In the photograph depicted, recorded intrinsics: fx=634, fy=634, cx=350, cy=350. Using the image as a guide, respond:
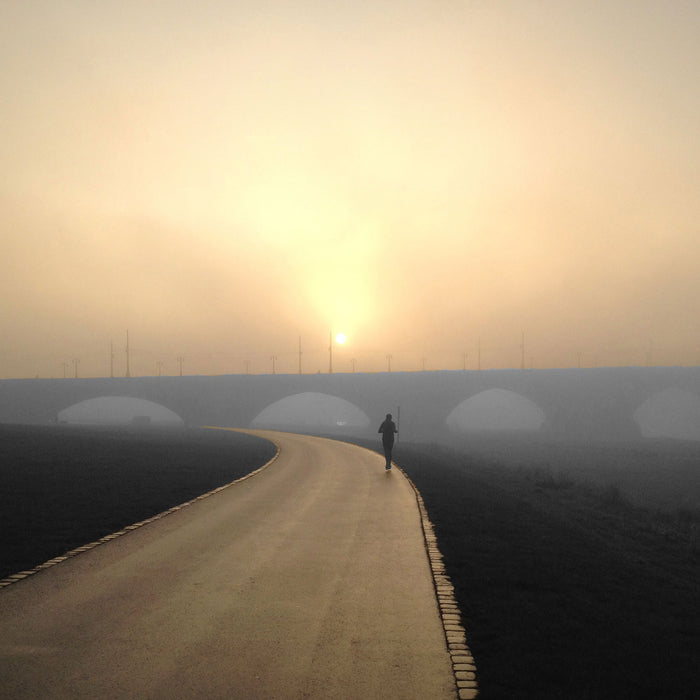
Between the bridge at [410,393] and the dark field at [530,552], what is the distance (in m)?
63.9

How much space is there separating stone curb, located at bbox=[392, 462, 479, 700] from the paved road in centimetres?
9

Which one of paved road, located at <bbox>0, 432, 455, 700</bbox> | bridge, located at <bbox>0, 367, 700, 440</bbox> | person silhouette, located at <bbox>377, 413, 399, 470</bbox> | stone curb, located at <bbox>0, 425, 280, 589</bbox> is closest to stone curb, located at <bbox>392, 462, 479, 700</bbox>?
paved road, located at <bbox>0, 432, 455, 700</bbox>

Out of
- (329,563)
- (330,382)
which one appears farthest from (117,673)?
(330,382)

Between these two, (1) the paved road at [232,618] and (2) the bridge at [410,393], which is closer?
(1) the paved road at [232,618]

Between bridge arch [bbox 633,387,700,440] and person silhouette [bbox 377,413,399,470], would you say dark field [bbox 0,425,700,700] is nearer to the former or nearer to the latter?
person silhouette [bbox 377,413,399,470]

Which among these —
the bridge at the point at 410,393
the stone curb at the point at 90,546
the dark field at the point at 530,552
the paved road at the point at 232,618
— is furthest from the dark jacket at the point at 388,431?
the bridge at the point at 410,393

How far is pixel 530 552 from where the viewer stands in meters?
10.8

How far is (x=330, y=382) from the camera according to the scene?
95.9 m

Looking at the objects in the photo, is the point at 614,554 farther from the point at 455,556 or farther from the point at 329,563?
the point at 329,563

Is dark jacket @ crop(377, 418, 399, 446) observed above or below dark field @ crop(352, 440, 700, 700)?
above

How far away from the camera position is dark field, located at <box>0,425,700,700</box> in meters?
5.82

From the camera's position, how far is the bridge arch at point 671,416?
140 m

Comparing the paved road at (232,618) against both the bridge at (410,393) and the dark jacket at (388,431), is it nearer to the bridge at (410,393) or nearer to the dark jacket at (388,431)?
the dark jacket at (388,431)

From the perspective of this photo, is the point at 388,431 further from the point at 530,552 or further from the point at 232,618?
the point at 232,618
